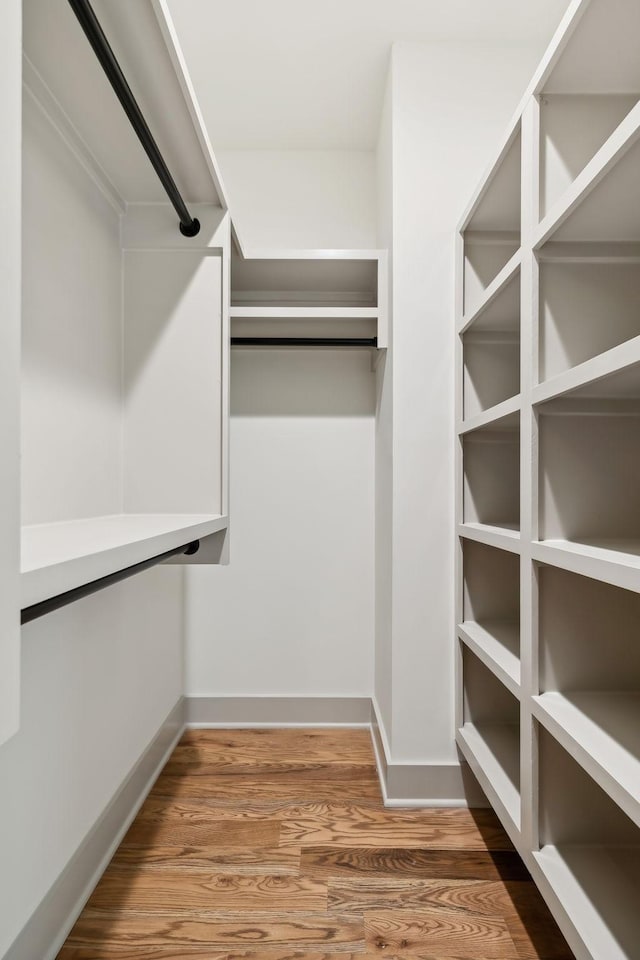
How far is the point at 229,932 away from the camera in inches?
47.2

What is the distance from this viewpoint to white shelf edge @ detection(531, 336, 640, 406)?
755 mm

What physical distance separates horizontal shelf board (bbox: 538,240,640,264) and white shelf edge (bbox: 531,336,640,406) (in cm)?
25

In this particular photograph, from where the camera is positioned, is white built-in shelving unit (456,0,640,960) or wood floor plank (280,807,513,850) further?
wood floor plank (280,807,513,850)

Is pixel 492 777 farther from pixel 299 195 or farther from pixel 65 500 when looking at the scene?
pixel 299 195

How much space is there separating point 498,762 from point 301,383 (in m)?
1.43

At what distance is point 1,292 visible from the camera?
449 millimetres

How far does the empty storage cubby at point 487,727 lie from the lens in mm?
1410

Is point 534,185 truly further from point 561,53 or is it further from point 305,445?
point 305,445

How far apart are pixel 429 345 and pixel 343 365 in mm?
524

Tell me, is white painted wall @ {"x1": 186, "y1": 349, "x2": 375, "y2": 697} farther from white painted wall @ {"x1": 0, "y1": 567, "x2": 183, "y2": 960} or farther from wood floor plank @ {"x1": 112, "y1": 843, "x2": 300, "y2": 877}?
wood floor plank @ {"x1": 112, "y1": 843, "x2": 300, "y2": 877}

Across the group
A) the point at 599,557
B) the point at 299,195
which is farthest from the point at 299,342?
the point at 599,557

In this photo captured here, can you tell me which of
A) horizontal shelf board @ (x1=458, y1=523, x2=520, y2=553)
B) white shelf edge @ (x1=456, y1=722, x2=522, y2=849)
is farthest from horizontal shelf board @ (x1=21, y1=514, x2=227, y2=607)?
white shelf edge @ (x1=456, y1=722, x2=522, y2=849)

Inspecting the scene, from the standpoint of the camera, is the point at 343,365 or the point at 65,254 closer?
the point at 65,254

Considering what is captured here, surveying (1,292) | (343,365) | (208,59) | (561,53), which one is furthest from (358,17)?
(1,292)
